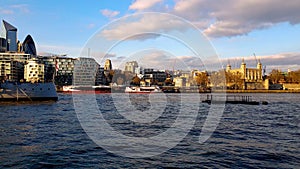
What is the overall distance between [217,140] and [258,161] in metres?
6.19

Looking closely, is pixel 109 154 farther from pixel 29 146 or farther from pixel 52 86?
pixel 52 86

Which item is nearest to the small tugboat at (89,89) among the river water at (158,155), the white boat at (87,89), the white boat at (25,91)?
the white boat at (87,89)

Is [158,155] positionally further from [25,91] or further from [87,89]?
[87,89]

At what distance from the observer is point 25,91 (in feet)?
213

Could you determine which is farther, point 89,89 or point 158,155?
point 89,89

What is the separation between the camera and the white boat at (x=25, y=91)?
62556mm

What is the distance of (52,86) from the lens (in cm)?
7038

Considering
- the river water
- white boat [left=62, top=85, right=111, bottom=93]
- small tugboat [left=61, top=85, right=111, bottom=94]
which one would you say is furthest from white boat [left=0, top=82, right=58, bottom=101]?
small tugboat [left=61, top=85, right=111, bottom=94]

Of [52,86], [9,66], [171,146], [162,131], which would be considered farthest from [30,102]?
[9,66]

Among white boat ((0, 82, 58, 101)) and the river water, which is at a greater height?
white boat ((0, 82, 58, 101))

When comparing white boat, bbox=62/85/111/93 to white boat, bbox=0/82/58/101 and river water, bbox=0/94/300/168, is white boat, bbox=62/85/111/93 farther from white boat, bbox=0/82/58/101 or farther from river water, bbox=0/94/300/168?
river water, bbox=0/94/300/168

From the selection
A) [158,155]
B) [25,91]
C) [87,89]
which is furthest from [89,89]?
[158,155]

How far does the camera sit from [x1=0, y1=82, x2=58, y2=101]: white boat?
6256 cm

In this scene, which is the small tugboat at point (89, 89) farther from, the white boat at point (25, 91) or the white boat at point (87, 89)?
the white boat at point (25, 91)
